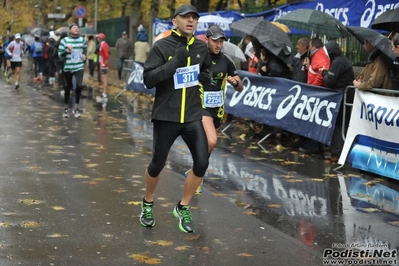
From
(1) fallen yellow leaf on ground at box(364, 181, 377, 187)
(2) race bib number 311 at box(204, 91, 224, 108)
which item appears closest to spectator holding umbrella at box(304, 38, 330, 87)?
(1) fallen yellow leaf on ground at box(364, 181, 377, 187)

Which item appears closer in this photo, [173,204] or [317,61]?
[173,204]

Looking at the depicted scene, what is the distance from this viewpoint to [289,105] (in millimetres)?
13992

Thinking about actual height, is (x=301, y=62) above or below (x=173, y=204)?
above

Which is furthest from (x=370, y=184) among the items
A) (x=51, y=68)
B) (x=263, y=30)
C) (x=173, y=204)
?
A: (x=51, y=68)

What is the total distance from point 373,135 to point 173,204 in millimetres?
3784

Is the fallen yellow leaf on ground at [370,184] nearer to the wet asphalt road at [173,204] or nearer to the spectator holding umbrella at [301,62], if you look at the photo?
the wet asphalt road at [173,204]

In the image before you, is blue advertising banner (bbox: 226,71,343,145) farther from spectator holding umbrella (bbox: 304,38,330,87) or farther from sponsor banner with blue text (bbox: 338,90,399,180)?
sponsor banner with blue text (bbox: 338,90,399,180)

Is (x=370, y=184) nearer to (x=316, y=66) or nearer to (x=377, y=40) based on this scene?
(x=377, y=40)

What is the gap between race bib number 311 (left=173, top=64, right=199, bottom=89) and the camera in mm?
7340

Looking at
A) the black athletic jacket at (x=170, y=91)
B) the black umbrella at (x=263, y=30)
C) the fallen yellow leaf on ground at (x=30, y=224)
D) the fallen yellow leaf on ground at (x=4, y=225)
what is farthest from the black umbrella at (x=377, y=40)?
the fallen yellow leaf on ground at (x=4, y=225)

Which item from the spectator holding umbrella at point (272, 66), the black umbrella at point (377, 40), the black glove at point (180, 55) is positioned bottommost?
the spectator holding umbrella at point (272, 66)

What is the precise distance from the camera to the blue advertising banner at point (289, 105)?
41.9 ft

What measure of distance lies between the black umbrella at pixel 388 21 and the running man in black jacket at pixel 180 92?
19.8 feet

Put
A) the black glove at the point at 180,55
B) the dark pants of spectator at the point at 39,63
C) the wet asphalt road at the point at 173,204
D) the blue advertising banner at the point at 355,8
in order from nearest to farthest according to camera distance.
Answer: the wet asphalt road at the point at 173,204, the black glove at the point at 180,55, the blue advertising banner at the point at 355,8, the dark pants of spectator at the point at 39,63
